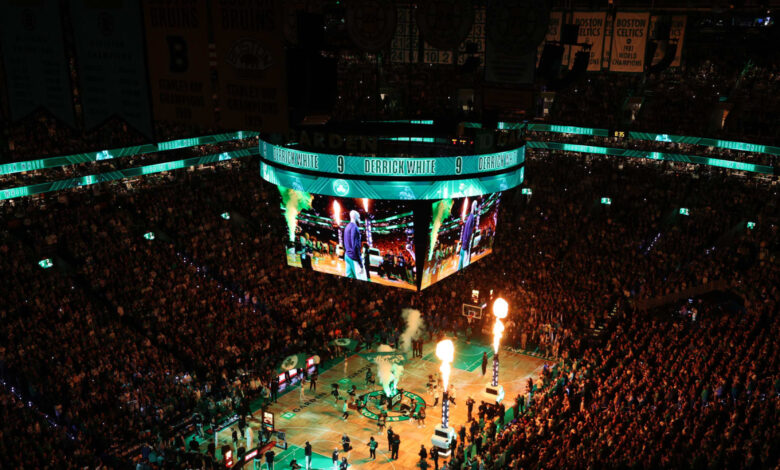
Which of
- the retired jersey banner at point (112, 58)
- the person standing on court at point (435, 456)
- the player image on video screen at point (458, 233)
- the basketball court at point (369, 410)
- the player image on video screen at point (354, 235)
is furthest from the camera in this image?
the player image on video screen at point (458, 233)

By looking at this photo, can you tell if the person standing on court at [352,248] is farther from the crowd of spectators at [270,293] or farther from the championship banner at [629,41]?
the championship banner at [629,41]

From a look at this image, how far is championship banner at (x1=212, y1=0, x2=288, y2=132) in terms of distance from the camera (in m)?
11.0

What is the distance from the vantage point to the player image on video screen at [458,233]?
25.3 metres

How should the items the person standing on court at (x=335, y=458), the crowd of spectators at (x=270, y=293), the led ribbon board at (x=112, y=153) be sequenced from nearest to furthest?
the person standing on court at (x=335, y=458) < the crowd of spectators at (x=270, y=293) < the led ribbon board at (x=112, y=153)

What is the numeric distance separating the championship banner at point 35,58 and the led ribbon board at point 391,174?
12255 mm

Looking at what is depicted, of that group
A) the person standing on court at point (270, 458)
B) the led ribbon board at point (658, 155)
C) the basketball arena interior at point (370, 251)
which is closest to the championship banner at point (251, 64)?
the basketball arena interior at point (370, 251)

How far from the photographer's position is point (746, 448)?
17.5 meters

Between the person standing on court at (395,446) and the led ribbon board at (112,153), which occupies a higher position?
the led ribbon board at (112,153)

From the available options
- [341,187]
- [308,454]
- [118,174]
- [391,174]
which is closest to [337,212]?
[341,187]

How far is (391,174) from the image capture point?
77.6ft

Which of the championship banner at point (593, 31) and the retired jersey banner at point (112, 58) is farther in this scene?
the championship banner at point (593, 31)

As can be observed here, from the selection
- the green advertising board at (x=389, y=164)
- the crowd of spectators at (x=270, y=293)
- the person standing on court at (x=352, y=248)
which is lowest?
the crowd of spectators at (x=270, y=293)

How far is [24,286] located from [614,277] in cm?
2413

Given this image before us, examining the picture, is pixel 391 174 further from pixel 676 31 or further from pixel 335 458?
pixel 676 31
